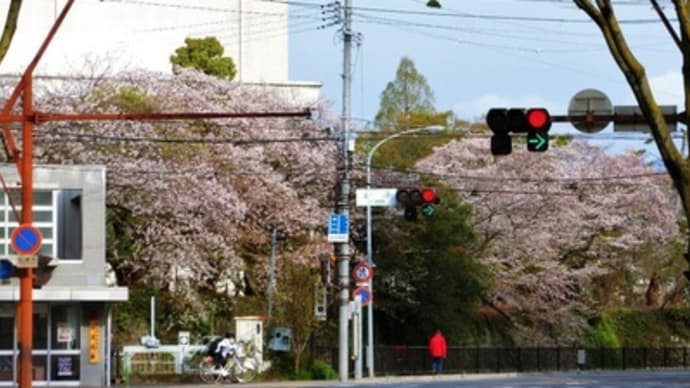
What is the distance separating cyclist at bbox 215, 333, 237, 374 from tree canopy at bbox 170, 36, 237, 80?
22.6 metres

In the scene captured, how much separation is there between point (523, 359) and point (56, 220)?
76.5 ft

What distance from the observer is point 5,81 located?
54.5 metres

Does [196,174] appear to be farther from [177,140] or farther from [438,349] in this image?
[438,349]

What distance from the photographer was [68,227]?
1638 inches

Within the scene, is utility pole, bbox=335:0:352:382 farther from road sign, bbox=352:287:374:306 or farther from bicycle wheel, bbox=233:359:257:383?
bicycle wheel, bbox=233:359:257:383

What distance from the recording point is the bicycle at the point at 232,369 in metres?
44.8

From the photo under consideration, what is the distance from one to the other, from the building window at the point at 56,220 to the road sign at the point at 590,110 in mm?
24884

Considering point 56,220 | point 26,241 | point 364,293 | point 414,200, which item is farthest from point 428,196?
point 26,241

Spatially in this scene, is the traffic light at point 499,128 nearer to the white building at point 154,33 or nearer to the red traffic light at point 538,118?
the red traffic light at point 538,118

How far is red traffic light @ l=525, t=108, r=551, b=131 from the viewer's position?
18375 millimetres

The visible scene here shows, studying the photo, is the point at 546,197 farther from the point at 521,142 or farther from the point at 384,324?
the point at 384,324

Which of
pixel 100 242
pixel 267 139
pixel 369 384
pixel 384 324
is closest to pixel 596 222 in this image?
pixel 384 324

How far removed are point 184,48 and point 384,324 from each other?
1705 cm

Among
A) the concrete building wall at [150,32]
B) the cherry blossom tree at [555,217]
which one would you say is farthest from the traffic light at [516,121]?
the concrete building wall at [150,32]
